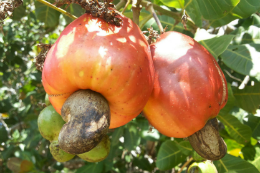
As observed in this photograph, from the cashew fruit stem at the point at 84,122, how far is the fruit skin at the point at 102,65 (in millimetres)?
37

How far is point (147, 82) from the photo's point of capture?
0.80 metres

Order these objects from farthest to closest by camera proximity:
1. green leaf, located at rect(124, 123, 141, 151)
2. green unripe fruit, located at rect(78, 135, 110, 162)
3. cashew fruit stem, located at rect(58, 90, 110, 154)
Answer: green leaf, located at rect(124, 123, 141, 151) → green unripe fruit, located at rect(78, 135, 110, 162) → cashew fruit stem, located at rect(58, 90, 110, 154)

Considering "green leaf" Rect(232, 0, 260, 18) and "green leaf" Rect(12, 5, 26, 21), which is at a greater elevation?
"green leaf" Rect(232, 0, 260, 18)

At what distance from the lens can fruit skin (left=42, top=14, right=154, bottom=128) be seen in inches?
28.6

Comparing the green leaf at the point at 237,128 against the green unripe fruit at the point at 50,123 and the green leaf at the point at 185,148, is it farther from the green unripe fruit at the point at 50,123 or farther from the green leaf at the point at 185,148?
the green unripe fruit at the point at 50,123

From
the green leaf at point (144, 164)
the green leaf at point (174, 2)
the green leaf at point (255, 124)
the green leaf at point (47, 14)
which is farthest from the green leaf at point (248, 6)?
the green leaf at point (144, 164)

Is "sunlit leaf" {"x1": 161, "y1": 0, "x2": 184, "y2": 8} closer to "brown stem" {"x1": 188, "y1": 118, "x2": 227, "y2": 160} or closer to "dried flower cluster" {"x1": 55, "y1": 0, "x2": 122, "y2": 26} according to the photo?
"dried flower cluster" {"x1": 55, "y1": 0, "x2": 122, "y2": 26}

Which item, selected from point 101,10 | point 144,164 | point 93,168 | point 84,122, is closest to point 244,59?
point 101,10

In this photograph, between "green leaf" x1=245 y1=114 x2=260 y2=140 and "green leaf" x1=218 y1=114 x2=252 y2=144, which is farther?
"green leaf" x1=245 y1=114 x2=260 y2=140

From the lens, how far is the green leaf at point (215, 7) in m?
0.99

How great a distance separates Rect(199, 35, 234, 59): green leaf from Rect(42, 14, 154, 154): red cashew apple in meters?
0.48

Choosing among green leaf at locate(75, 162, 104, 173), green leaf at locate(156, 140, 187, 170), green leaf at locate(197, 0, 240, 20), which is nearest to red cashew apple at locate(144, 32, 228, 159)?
green leaf at locate(197, 0, 240, 20)

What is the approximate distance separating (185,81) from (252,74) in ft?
1.90

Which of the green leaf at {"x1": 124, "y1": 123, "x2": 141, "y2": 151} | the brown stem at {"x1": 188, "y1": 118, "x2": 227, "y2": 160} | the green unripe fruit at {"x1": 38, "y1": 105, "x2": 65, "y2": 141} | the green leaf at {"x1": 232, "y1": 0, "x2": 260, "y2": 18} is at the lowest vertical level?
the green leaf at {"x1": 124, "y1": 123, "x2": 141, "y2": 151}
